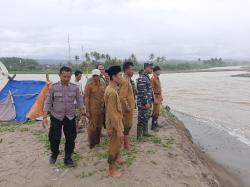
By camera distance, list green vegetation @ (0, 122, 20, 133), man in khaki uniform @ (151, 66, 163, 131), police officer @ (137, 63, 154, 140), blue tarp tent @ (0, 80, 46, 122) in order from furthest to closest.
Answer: blue tarp tent @ (0, 80, 46, 122)
green vegetation @ (0, 122, 20, 133)
man in khaki uniform @ (151, 66, 163, 131)
police officer @ (137, 63, 154, 140)

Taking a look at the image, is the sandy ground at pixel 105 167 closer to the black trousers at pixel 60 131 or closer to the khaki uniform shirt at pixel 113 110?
the black trousers at pixel 60 131

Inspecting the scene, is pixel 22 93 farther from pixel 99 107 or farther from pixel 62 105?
pixel 62 105

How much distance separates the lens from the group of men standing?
5789mm

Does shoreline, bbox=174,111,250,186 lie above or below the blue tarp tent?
below

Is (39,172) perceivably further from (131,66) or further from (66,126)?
(131,66)

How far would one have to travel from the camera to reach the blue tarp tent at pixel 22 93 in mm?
12328

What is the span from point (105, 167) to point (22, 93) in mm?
6989

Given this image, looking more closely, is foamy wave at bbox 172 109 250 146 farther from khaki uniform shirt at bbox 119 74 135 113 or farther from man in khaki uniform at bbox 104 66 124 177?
man in khaki uniform at bbox 104 66 124 177

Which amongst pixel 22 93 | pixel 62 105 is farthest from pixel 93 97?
pixel 22 93

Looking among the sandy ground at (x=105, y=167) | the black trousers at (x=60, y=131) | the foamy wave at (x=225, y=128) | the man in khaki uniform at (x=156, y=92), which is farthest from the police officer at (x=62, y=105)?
the foamy wave at (x=225, y=128)

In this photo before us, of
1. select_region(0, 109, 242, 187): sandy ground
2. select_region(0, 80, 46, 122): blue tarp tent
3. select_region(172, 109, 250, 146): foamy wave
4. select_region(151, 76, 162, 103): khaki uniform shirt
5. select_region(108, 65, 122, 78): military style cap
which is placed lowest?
select_region(172, 109, 250, 146): foamy wave

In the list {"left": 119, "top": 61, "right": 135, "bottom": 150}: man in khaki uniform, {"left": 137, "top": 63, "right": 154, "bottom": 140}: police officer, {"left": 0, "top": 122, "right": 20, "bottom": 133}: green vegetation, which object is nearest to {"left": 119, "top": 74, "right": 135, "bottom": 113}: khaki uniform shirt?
{"left": 119, "top": 61, "right": 135, "bottom": 150}: man in khaki uniform

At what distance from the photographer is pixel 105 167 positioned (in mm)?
6383

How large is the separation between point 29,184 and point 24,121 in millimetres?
6334
